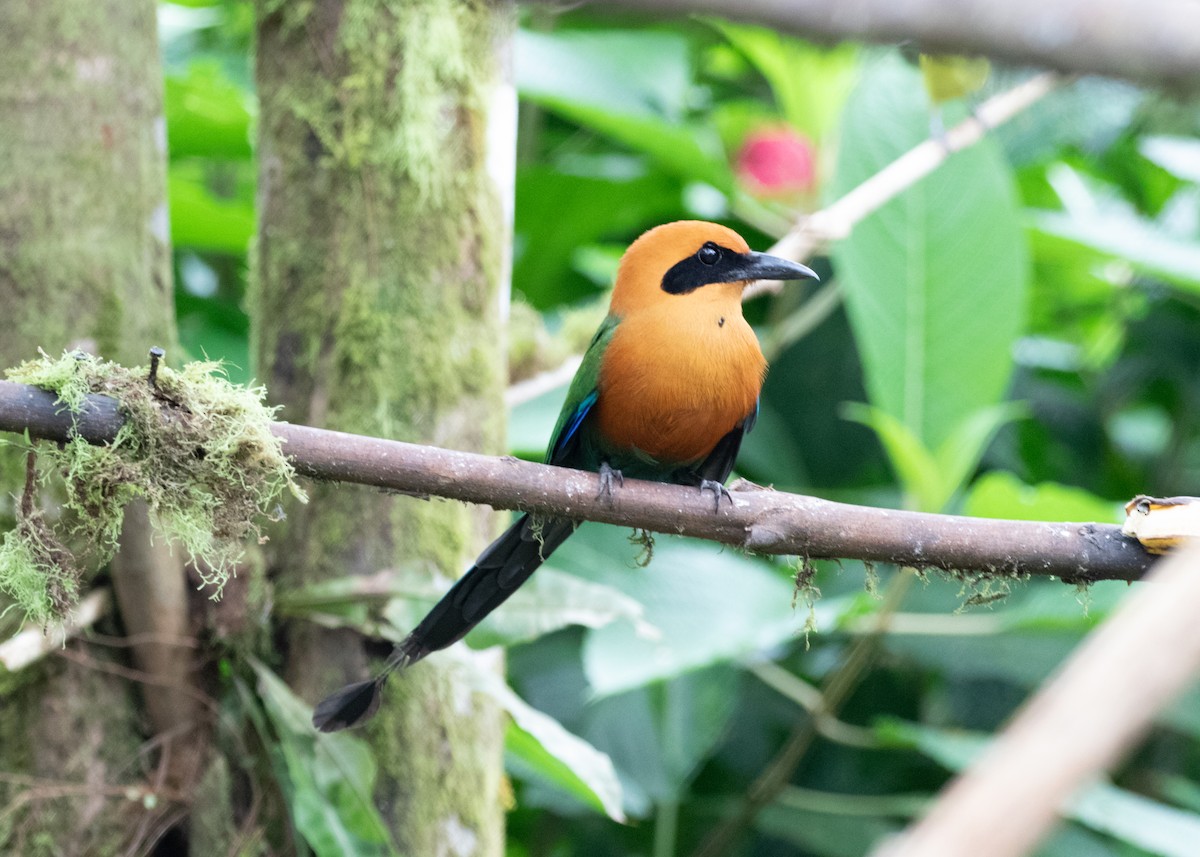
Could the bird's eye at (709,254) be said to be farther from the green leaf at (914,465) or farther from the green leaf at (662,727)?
the green leaf at (662,727)

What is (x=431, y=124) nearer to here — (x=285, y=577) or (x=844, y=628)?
(x=285, y=577)

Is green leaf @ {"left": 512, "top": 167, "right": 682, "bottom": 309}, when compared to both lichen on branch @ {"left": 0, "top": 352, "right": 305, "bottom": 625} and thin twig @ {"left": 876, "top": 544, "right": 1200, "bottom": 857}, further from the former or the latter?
thin twig @ {"left": 876, "top": 544, "right": 1200, "bottom": 857}

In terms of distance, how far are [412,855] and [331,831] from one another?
27cm

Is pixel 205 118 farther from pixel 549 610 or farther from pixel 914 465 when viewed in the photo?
pixel 914 465

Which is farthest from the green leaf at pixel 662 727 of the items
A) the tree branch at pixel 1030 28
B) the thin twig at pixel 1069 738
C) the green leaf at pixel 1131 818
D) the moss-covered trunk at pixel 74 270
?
the tree branch at pixel 1030 28

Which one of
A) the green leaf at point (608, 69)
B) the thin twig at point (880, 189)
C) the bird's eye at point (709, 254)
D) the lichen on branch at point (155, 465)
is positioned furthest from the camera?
the green leaf at point (608, 69)

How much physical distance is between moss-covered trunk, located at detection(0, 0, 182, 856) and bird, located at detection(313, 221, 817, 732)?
60cm

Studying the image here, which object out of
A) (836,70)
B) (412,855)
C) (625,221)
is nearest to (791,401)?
(625,221)

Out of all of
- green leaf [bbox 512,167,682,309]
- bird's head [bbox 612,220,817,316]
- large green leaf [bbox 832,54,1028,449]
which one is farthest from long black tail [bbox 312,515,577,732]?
green leaf [bbox 512,167,682,309]

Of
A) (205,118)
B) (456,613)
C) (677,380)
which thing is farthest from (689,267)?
(205,118)

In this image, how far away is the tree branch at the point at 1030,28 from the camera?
1.73 feet

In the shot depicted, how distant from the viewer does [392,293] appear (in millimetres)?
2994

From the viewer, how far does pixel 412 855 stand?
2.81m

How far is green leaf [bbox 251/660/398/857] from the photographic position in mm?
2619
